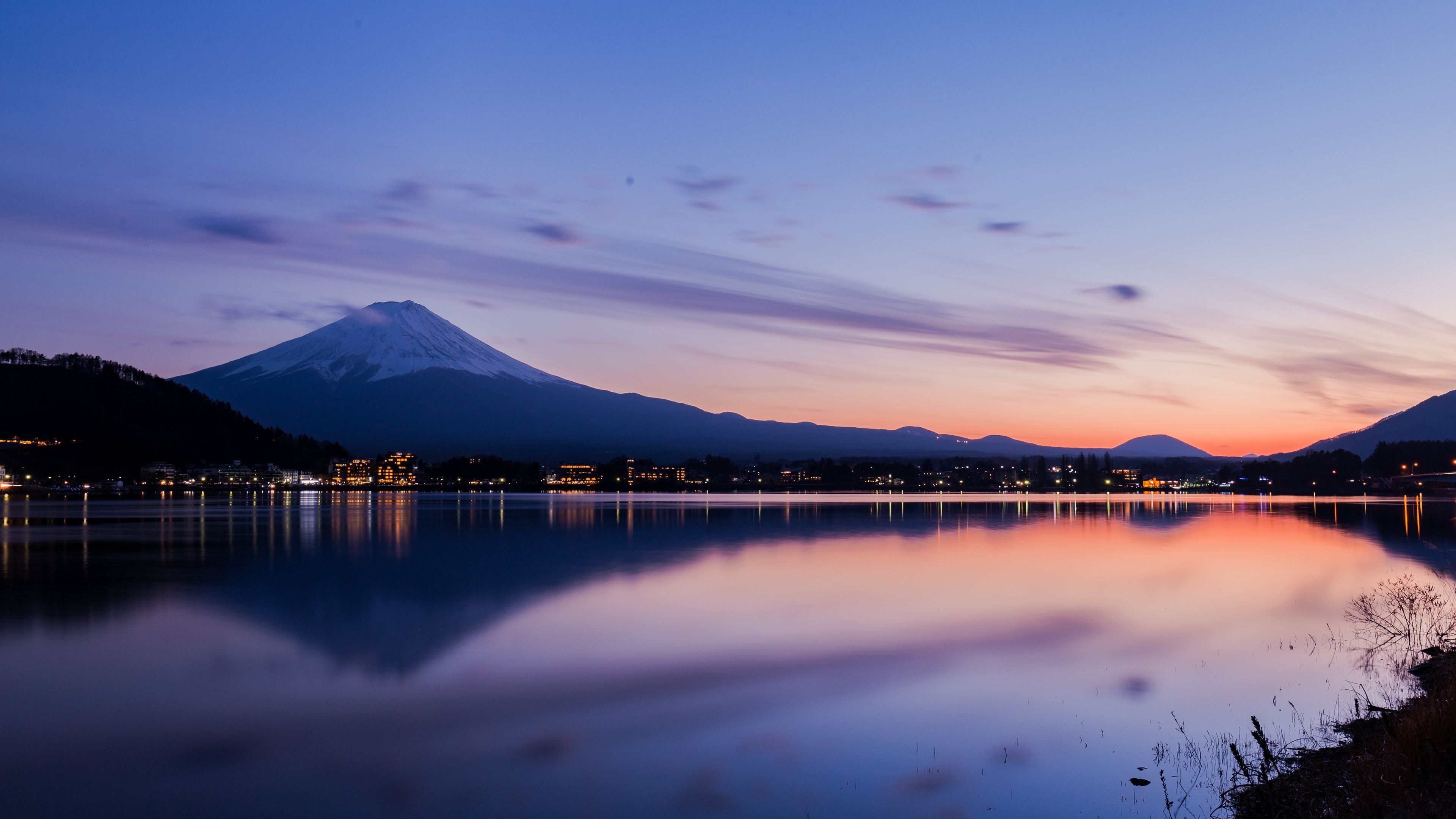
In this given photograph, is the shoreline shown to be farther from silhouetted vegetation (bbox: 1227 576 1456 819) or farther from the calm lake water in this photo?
the calm lake water

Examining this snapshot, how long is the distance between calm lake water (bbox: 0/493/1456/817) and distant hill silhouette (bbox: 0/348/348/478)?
122711mm

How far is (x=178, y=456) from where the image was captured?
15712 centimetres

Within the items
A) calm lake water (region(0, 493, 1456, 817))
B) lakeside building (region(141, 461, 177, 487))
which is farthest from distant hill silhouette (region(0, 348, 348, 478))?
calm lake water (region(0, 493, 1456, 817))

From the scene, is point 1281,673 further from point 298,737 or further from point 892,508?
point 892,508

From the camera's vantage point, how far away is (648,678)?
11758 millimetres

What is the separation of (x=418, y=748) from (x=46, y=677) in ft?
18.1

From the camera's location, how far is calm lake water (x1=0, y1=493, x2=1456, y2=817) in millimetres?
7625

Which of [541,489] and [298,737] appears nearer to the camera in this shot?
[298,737]

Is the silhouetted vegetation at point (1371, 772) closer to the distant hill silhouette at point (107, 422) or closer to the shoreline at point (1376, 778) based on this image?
the shoreline at point (1376, 778)

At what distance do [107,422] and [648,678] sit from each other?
503 ft

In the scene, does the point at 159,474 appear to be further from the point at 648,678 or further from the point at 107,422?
the point at 648,678

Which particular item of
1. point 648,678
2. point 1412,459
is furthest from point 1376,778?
point 1412,459

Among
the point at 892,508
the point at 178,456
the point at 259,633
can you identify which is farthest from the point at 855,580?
the point at 178,456

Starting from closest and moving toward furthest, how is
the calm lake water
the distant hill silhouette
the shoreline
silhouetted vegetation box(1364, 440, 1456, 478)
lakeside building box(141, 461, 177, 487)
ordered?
the shoreline → the calm lake water → the distant hill silhouette → lakeside building box(141, 461, 177, 487) → silhouetted vegetation box(1364, 440, 1456, 478)
